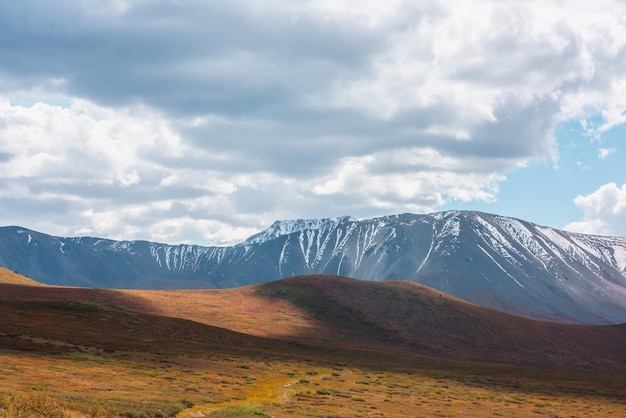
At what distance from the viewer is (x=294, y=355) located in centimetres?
10181

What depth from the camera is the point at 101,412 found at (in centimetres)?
2955

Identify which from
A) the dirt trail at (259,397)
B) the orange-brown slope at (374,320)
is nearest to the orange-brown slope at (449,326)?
the orange-brown slope at (374,320)

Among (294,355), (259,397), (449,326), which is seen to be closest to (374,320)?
(449,326)

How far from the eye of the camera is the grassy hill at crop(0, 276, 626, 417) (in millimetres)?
44500

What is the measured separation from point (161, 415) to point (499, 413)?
118 feet

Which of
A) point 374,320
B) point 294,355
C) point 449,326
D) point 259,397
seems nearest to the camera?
point 259,397

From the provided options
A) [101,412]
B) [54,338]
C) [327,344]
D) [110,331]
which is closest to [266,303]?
[327,344]

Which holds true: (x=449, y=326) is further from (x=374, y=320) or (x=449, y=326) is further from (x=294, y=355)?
(x=294, y=355)

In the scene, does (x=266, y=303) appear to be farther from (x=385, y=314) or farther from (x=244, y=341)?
(x=244, y=341)

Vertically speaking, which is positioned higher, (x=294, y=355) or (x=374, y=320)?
(x=374, y=320)

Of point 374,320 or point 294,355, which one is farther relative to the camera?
point 374,320

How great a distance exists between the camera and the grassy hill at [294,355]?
4450 cm

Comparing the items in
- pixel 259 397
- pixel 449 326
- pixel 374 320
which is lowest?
pixel 374 320

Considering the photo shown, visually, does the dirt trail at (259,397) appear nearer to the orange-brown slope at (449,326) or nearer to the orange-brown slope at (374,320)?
the orange-brown slope at (374,320)
